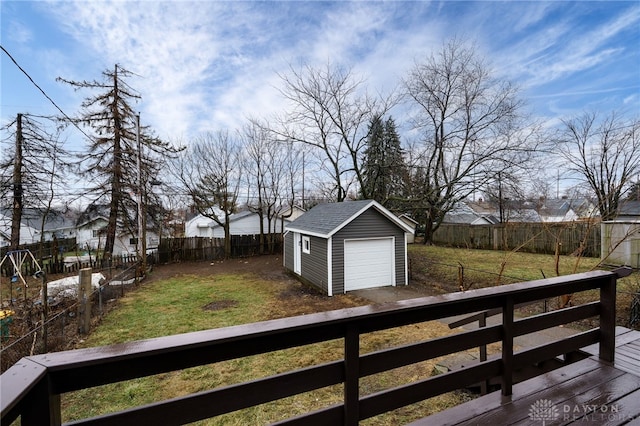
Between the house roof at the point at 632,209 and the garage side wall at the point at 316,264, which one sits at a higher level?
the house roof at the point at 632,209

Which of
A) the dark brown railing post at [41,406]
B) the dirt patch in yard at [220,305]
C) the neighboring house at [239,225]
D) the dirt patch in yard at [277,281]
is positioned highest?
the dark brown railing post at [41,406]

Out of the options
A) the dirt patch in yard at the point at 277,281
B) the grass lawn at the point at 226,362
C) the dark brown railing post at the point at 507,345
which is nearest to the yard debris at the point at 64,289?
the grass lawn at the point at 226,362

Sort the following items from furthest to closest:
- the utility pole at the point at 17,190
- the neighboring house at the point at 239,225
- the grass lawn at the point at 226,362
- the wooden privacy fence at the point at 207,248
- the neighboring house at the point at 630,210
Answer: the neighboring house at the point at 239,225
the neighboring house at the point at 630,210
the wooden privacy fence at the point at 207,248
the utility pole at the point at 17,190
the grass lawn at the point at 226,362

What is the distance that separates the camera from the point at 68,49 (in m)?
5.74

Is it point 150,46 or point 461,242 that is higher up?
point 150,46

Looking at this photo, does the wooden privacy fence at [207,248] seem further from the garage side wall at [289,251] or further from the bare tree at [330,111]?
the bare tree at [330,111]

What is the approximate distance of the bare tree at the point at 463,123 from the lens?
37.5ft

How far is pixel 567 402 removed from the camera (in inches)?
77.4

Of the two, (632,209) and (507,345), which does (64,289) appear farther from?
(632,209)

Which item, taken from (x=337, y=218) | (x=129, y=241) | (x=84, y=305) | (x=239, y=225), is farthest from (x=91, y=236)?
(x=337, y=218)

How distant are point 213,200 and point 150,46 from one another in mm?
12203

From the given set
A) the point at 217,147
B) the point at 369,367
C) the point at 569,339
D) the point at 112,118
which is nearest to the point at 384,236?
the point at 569,339

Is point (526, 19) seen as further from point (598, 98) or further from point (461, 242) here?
point (461, 242)

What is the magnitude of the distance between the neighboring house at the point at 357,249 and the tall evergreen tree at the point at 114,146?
30.0 feet
